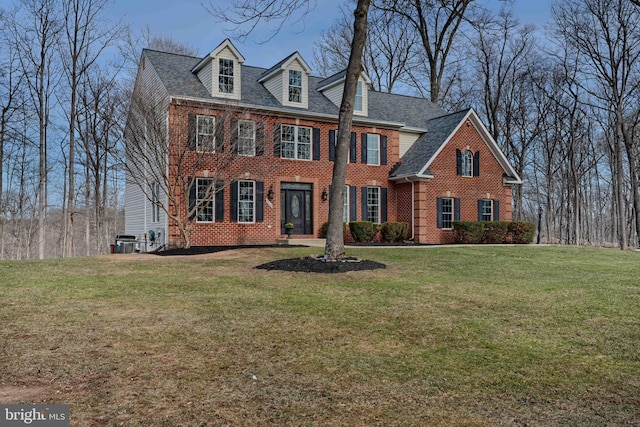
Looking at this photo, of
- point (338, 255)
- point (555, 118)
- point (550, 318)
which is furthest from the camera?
point (555, 118)

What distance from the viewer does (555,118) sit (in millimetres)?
31016

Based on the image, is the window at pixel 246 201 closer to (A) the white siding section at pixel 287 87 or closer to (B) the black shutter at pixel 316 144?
(B) the black shutter at pixel 316 144

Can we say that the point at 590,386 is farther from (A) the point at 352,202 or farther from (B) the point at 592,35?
(B) the point at 592,35

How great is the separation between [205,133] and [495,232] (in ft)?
40.9

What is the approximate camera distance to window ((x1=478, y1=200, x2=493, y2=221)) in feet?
69.6

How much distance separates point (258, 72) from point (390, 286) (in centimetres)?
1564

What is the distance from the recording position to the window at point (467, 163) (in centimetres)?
2095

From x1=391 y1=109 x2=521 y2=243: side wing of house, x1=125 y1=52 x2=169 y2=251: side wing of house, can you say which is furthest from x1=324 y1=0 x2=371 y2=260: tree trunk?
x1=391 y1=109 x2=521 y2=243: side wing of house

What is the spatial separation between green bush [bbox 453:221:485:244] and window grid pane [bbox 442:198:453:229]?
0.55m

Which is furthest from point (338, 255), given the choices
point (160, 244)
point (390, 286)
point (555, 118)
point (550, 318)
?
point (555, 118)

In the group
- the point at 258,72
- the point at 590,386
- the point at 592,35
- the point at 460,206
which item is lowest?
the point at 590,386

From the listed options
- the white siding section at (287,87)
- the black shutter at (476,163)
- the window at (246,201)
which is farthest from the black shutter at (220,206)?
the black shutter at (476,163)

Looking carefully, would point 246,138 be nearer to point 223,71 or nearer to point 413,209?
point 223,71

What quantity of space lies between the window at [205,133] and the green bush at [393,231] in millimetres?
7824
